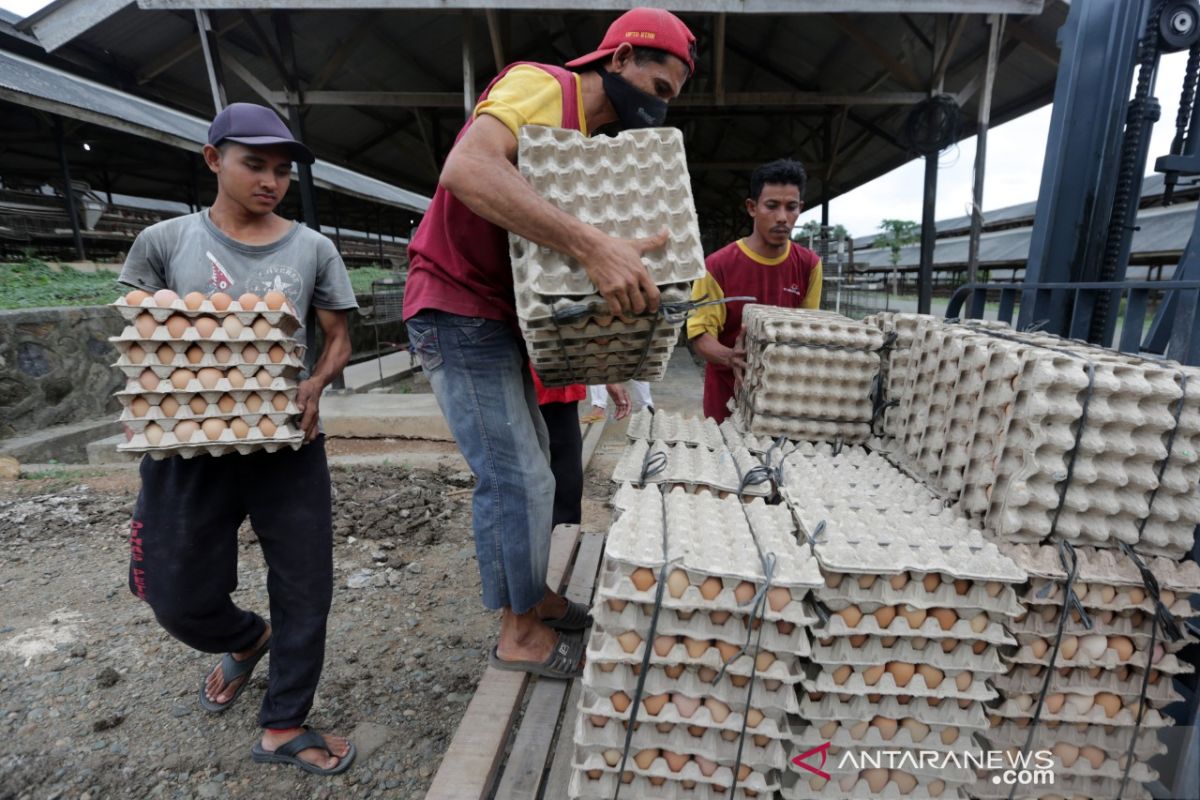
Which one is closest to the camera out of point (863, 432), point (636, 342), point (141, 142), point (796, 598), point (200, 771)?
point (796, 598)

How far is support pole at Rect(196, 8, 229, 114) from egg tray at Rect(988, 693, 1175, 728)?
24.9 ft

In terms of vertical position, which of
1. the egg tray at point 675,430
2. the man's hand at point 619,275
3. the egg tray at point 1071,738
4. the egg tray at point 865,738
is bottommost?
the egg tray at point 1071,738

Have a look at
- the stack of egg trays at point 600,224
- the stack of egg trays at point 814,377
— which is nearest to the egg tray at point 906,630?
the stack of egg trays at point 600,224

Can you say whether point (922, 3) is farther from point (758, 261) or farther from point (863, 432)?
point (863, 432)

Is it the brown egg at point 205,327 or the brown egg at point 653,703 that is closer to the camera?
the brown egg at point 653,703

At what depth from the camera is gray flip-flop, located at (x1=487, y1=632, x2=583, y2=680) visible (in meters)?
2.13

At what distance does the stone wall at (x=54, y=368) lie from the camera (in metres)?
5.93

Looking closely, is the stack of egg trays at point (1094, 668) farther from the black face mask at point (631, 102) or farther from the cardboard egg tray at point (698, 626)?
the black face mask at point (631, 102)

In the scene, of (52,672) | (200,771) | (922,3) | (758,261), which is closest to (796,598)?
(200,771)

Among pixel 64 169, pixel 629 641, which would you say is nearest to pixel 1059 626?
pixel 629 641

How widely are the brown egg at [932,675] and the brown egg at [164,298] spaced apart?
2386mm

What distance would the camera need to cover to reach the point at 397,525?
13.5 ft

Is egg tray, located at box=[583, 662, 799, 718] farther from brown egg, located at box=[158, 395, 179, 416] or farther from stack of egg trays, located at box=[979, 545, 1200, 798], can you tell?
brown egg, located at box=[158, 395, 179, 416]

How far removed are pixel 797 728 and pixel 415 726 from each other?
5.30 ft
